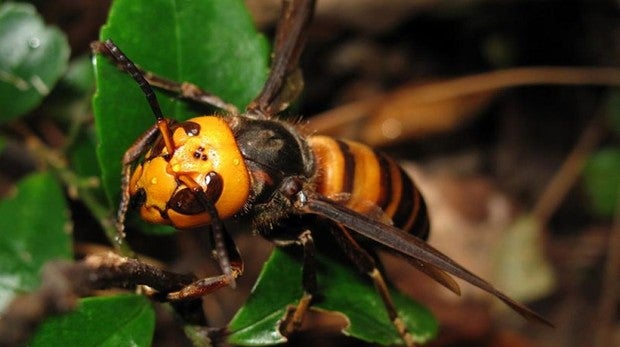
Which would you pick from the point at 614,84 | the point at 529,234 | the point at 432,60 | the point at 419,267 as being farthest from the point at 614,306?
the point at 419,267

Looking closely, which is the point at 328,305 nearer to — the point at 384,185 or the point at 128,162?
the point at 384,185

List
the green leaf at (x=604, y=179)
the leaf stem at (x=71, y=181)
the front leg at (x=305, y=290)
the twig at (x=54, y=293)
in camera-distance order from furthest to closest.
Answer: the green leaf at (x=604, y=179) → the leaf stem at (x=71, y=181) → the front leg at (x=305, y=290) → the twig at (x=54, y=293)

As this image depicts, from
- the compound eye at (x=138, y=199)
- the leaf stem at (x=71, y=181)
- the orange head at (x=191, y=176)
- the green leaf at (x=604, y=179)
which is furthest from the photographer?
the green leaf at (x=604, y=179)

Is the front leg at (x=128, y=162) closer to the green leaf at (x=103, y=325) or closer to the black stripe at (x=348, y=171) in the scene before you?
the green leaf at (x=103, y=325)

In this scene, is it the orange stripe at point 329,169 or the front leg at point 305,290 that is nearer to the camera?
the front leg at point 305,290

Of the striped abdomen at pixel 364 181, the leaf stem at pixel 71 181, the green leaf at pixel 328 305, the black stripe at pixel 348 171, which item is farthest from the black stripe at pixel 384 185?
the leaf stem at pixel 71 181

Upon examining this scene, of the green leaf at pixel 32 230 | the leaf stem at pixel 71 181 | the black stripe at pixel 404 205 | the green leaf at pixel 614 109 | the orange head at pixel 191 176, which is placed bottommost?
the green leaf at pixel 32 230

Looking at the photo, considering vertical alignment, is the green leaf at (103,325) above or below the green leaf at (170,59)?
below

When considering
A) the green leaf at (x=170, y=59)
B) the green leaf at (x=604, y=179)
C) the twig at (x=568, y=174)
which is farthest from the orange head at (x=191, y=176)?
the green leaf at (x=604, y=179)

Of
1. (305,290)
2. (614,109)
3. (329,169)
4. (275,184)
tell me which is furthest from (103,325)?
(614,109)
